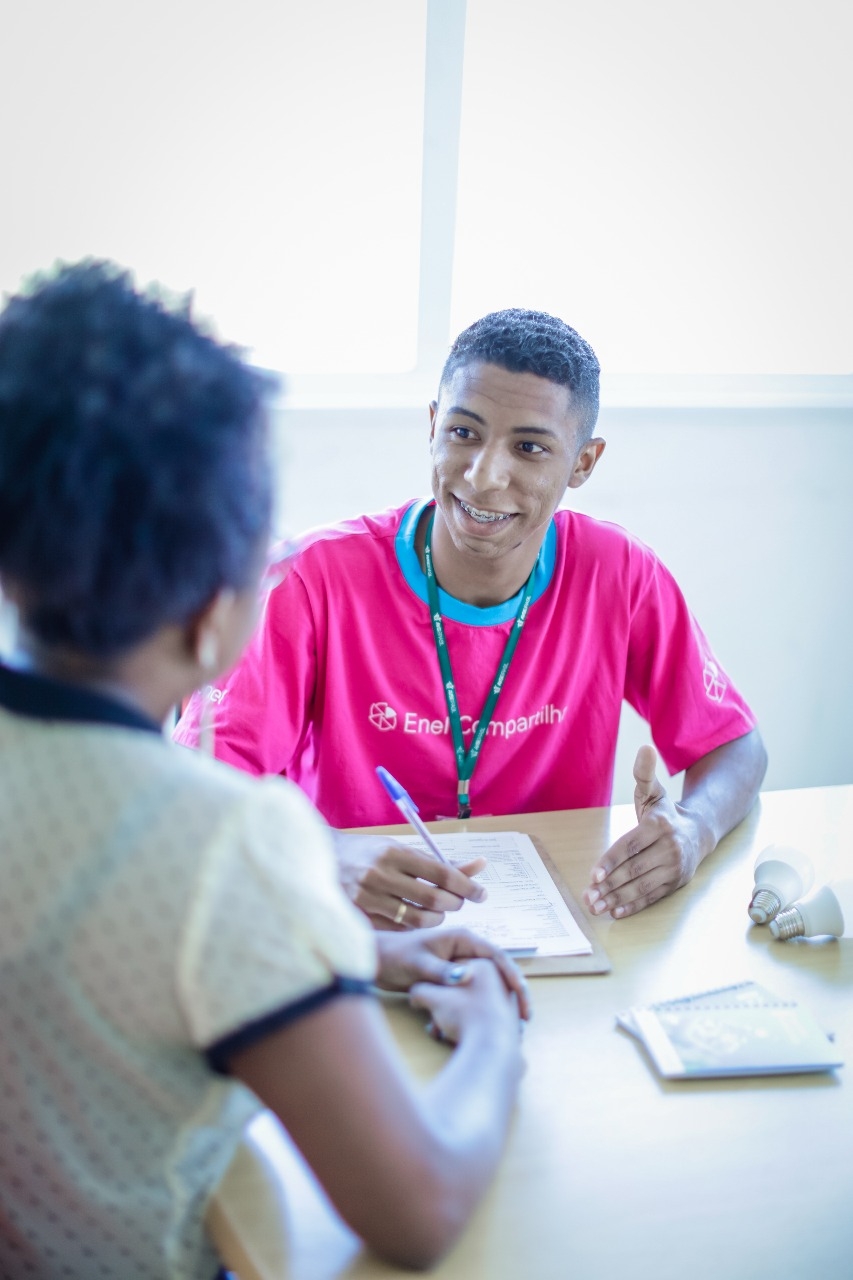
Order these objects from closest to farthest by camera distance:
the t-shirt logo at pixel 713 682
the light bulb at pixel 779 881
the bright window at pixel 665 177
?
the light bulb at pixel 779 881 → the t-shirt logo at pixel 713 682 → the bright window at pixel 665 177

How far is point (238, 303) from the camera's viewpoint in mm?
2576

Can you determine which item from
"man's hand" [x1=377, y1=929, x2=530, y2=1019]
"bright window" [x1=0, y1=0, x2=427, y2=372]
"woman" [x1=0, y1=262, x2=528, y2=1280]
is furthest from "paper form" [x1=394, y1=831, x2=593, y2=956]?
"bright window" [x1=0, y1=0, x2=427, y2=372]

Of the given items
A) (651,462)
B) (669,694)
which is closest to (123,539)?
(669,694)

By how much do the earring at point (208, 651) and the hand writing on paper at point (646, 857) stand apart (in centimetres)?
72

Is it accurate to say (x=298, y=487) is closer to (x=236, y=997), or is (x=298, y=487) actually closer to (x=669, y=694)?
(x=669, y=694)

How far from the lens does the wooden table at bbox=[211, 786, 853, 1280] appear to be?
0.84m

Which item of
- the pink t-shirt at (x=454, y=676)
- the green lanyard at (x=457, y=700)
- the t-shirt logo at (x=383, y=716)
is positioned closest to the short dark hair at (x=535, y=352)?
the pink t-shirt at (x=454, y=676)

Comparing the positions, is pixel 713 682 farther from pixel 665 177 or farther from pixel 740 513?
pixel 665 177

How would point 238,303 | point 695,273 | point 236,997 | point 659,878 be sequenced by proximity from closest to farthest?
point 236,997, point 659,878, point 238,303, point 695,273

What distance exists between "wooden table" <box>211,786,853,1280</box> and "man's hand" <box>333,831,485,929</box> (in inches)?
5.7

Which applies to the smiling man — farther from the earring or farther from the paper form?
the earring

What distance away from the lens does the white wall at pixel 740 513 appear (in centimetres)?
272

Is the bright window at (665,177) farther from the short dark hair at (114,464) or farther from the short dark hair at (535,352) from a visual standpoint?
the short dark hair at (114,464)

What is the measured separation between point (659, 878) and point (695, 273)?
196 centimetres
